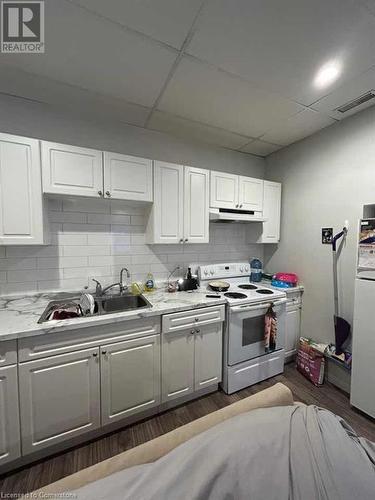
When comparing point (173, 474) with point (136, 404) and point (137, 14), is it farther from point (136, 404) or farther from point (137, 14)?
point (137, 14)

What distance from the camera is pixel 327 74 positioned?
5.01ft

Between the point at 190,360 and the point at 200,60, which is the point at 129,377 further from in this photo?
the point at 200,60

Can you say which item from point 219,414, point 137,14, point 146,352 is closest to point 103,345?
point 146,352

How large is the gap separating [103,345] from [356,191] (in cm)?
261

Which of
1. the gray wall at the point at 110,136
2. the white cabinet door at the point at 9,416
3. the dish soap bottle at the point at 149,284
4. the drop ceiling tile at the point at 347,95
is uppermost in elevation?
the drop ceiling tile at the point at 347,95

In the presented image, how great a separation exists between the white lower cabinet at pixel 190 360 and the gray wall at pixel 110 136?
1886mm

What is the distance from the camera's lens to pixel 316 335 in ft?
7.80

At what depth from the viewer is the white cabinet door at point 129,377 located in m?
1.55

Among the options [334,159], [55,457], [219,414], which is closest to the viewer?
[219,414]

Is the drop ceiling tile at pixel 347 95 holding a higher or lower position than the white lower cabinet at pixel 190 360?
higher

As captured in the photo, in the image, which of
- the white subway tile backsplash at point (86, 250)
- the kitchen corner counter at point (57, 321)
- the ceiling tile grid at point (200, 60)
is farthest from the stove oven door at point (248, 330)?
the ceiling tile grid at point (200, 60)

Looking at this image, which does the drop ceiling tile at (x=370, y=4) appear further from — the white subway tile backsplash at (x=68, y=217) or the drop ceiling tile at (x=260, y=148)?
the white subway tile backsplash at (x=68, y=217)

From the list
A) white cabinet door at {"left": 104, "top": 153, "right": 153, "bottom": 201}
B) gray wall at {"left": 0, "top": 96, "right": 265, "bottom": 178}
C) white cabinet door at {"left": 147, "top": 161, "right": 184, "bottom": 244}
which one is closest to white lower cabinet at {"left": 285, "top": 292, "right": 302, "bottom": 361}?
white cabinet door at {"left": 147, "top": 161, "right": 184, "bottom": 244}

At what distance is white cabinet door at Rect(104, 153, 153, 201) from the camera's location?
1.82 meters
